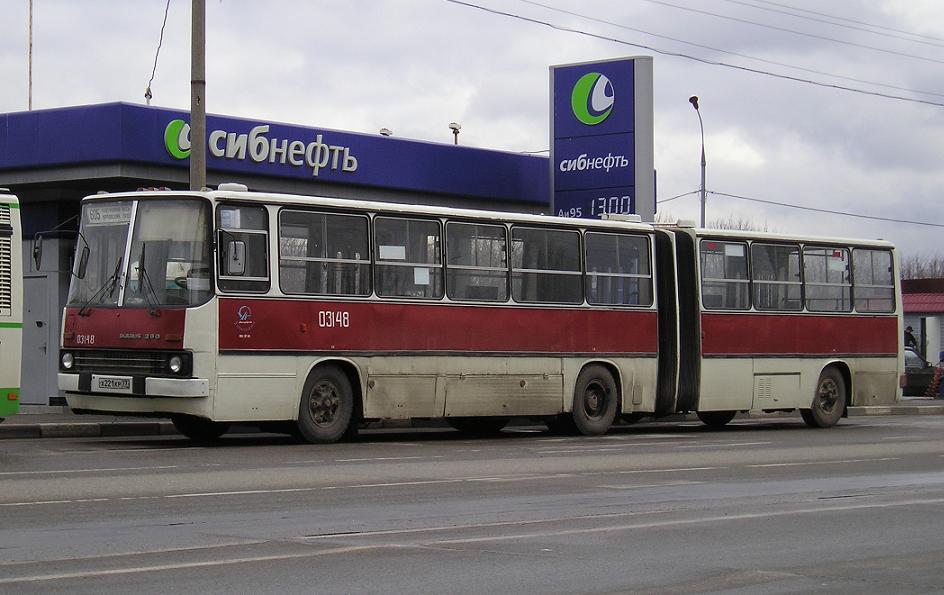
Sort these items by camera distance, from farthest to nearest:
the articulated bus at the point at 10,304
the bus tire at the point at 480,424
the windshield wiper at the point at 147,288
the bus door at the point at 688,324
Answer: the bus door at the point at 688,324, the bus tire at the point at 480,424, the windshield wiper at the point at 147,288, the articulated bus at the point at 10,304

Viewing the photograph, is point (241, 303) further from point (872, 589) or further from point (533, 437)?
point (872, 589)

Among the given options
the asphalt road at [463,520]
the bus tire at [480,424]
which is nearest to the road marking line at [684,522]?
the asphalt road at [463,520]

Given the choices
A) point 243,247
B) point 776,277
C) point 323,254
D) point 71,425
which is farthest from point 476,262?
point 776,277

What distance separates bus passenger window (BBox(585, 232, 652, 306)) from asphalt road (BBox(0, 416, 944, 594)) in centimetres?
474

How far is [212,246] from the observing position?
18.8 m

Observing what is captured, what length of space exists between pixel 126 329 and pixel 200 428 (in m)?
2.59

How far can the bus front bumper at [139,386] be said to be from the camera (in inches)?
718

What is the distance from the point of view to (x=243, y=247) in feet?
62.3

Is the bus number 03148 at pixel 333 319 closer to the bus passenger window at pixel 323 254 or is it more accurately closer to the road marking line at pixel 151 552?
the bus passenger window at pixel 323 254

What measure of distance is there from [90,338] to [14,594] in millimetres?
11436

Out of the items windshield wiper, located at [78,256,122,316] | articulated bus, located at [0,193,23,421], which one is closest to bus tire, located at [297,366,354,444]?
windshield wiper, located at [78,256,122,316]

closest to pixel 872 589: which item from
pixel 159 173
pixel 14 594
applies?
pixel 14 594

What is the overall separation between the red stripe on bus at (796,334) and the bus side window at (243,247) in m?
8.51

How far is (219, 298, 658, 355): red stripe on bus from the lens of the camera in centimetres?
1909
